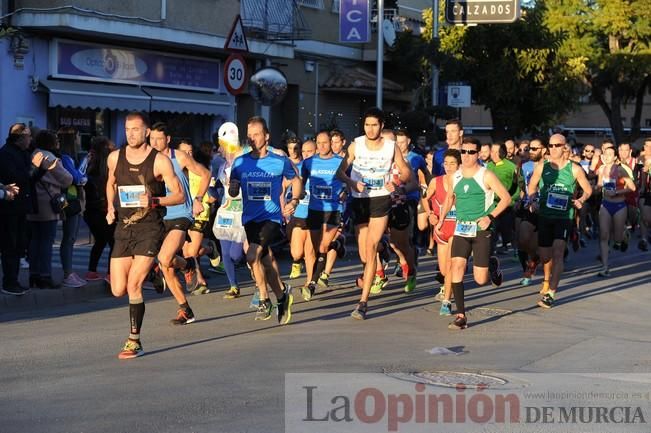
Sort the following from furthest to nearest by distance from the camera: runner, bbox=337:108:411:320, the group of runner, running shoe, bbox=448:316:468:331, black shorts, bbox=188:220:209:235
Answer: black shorts, bbox=188:220:209:235
runner, bbox=337:108:411:320
running shoe, bbox=448:316:468:331
the group of runner

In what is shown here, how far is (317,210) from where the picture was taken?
559 inches

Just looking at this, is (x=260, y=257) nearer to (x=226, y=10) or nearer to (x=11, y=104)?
(x=11, y=104)

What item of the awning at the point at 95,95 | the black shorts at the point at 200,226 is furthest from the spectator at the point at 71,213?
the awning at the point at 95,95

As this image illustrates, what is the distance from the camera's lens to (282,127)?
106 feet

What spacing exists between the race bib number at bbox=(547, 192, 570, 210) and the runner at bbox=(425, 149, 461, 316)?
138 cm

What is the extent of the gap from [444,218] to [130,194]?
424 centimetres

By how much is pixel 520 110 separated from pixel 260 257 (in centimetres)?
2305

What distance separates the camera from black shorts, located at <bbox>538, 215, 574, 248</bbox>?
1428cm

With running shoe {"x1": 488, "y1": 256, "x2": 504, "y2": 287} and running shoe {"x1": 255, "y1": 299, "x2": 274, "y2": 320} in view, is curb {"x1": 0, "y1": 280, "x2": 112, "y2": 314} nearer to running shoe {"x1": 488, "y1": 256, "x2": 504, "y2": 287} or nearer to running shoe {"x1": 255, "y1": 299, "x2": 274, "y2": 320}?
running shoe {"x1": 255, "y1": 299, "x2": 274, "y2": 320}

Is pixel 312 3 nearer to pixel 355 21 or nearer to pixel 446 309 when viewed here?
pixel 355 21

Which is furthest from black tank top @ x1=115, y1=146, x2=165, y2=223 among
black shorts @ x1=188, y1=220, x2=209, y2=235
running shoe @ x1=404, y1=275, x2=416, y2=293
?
running shoe @ x1=404, y1=275, x2=416, y2=293

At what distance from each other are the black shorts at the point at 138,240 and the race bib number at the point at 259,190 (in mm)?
1913

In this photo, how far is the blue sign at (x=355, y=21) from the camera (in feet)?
87.5

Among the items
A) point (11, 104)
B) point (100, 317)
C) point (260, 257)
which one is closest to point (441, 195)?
point (260, 257)
